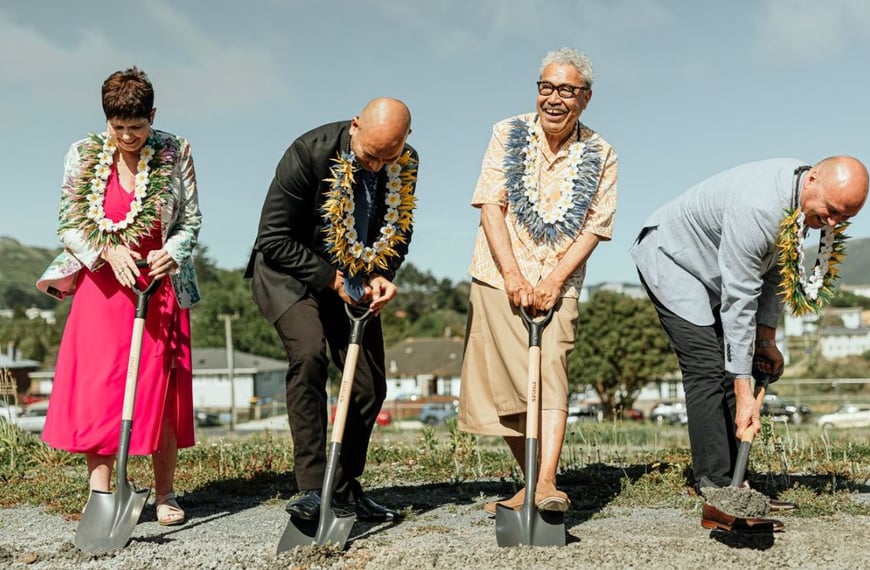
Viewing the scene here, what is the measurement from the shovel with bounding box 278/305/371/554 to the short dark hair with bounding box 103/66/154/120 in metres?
1.55

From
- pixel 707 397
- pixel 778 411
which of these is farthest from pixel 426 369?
pixel 707 397

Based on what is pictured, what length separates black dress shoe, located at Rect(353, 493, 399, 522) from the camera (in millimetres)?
4633

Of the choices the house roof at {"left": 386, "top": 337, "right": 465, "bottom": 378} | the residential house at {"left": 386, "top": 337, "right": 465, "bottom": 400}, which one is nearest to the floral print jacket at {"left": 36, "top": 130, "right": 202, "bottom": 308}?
the residential house at {"left": 386, "top": 337, "right": 465, "bottom": 400}

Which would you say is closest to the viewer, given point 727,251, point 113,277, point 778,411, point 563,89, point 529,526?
point 529,526

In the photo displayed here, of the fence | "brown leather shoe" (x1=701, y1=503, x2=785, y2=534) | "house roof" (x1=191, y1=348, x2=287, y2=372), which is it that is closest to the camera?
"brown leather shoe" (x1=701, y1=503, x2=785, y2=534)

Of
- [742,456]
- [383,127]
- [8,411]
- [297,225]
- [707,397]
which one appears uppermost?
[383,127]

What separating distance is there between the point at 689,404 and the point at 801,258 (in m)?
0.92

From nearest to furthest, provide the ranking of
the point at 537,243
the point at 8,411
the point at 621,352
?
the point at 537,243 < the point at 8,411 < the point at 621,352

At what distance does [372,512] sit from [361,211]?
1.51 meters

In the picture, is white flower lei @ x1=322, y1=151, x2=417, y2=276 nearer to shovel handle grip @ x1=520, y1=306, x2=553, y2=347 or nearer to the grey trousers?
shovel handle grip @ x1=520, y1=306, x2=553, y2=347

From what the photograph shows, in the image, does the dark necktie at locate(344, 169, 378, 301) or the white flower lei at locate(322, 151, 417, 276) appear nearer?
the white flower lei at locate(322, 151, 417, 276)

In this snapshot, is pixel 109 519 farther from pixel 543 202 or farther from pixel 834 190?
pixel 834 190

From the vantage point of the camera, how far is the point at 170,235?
484 centimetres

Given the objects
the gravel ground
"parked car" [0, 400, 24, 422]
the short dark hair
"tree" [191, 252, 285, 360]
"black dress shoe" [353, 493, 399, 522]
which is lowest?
the gravel ground
